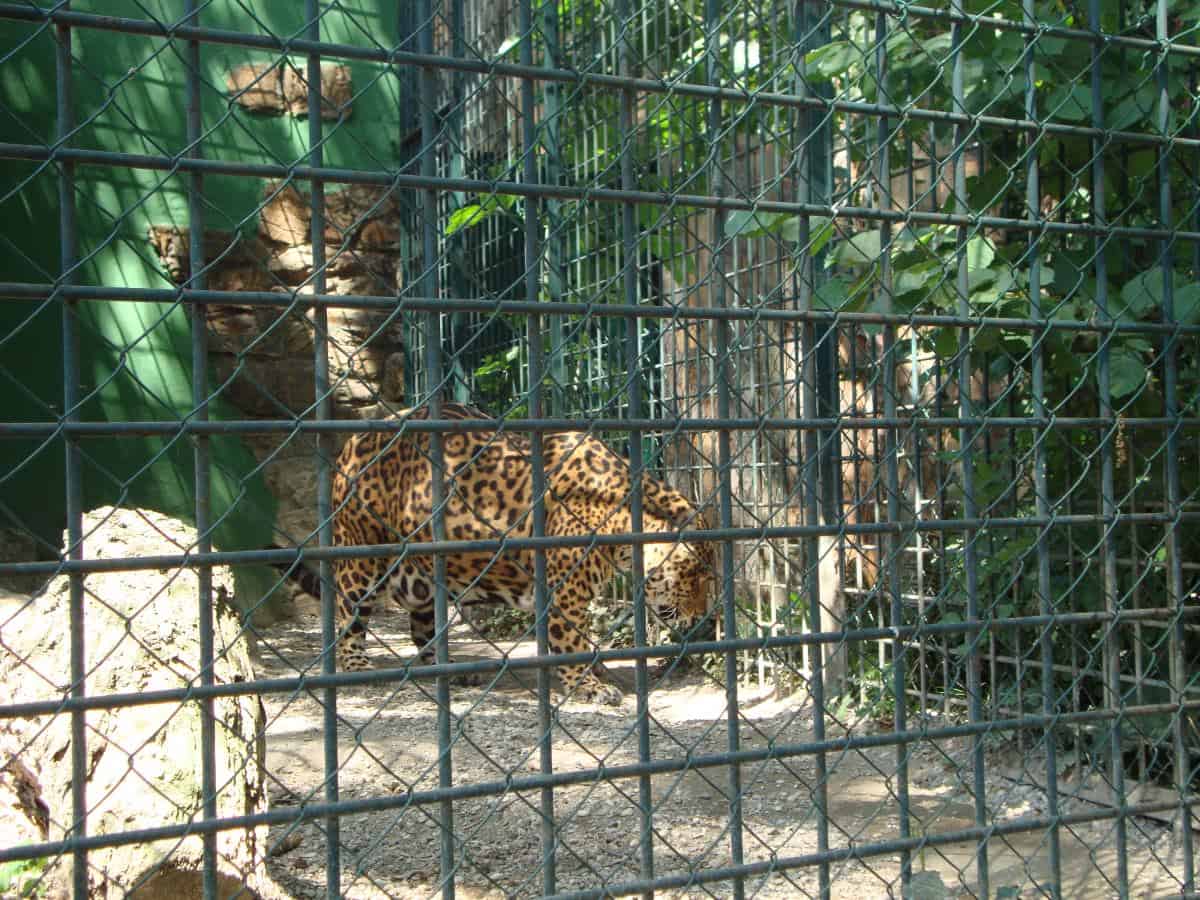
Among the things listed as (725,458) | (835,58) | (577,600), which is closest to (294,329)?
(577,600)

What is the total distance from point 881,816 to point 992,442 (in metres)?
1.57

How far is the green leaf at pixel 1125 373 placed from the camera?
300 cm

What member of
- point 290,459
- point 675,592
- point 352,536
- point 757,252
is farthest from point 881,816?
point 290,459

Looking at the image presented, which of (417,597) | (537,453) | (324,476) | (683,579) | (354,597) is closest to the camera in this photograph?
(324,476)

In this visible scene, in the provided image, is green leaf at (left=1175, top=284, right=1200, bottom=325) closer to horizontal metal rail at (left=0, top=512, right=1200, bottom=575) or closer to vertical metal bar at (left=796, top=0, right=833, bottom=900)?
horizontal metal rail at (left=0, top=512, right=1200, bottom=575)

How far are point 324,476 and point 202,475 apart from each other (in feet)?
0.72

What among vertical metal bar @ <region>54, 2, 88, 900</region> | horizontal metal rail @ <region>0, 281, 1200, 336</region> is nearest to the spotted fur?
horizontal metal rail @ <region>0, 281, 1200, 336</region>

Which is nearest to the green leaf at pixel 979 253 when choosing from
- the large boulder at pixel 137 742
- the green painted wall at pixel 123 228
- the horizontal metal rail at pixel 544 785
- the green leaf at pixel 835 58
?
the green leaf at pixel 835 58

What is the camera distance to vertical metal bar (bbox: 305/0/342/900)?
2129 mm

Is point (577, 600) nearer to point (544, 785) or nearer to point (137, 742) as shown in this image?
point (137, 742)

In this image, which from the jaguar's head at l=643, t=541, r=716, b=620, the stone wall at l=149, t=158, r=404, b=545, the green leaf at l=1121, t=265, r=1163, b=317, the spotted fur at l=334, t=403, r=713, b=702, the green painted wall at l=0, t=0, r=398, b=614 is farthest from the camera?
the stone wall at l=149, t=158, r=404, b=545

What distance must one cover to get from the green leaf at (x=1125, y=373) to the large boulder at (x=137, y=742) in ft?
7.67

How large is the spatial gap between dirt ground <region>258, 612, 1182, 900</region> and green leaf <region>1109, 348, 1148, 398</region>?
1111 millimetres

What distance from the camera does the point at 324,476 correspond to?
2156 millimetres
